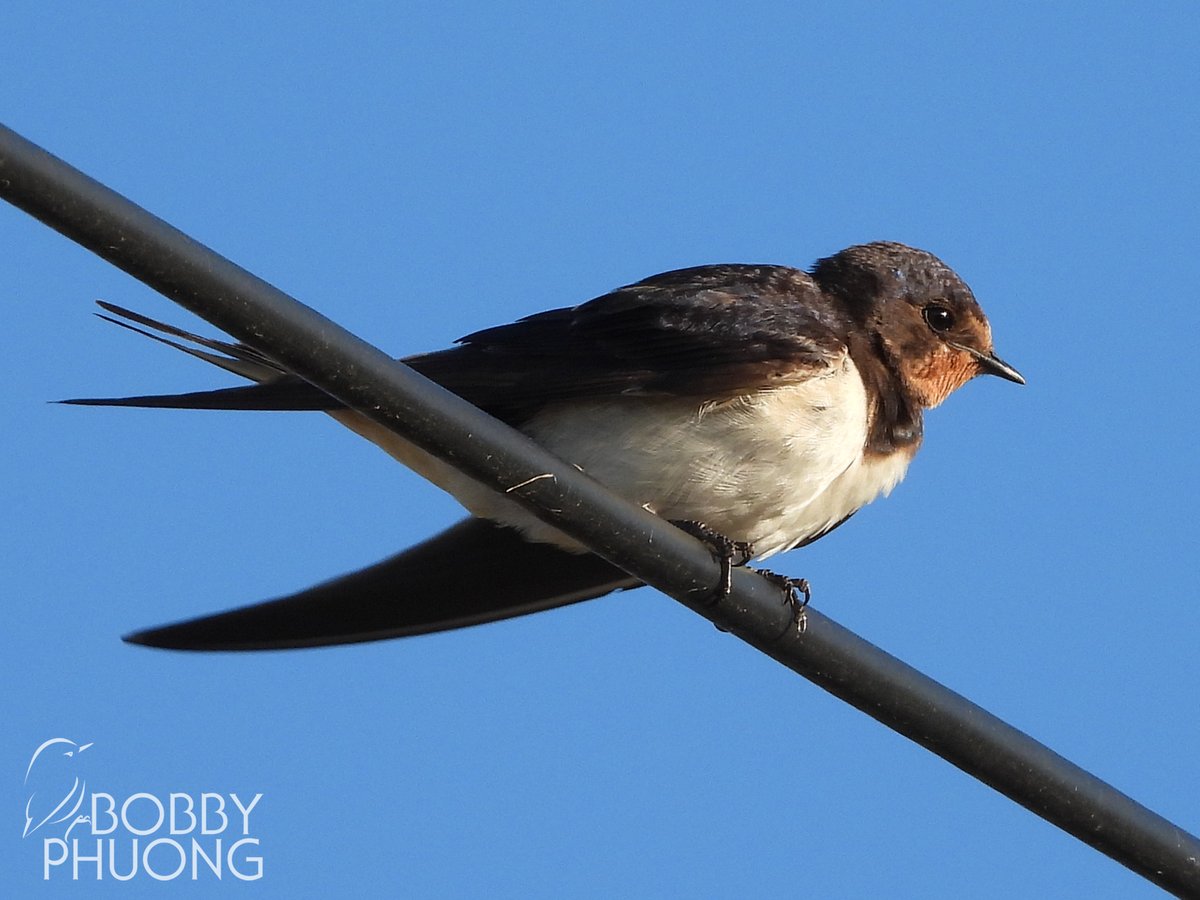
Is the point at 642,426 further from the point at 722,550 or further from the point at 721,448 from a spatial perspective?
the point at 722,550

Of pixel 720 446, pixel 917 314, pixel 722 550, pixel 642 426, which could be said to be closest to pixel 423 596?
pixel 642 426

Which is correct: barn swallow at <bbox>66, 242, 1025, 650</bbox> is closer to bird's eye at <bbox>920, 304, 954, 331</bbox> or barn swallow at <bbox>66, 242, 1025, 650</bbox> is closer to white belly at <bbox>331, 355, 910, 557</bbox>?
white belly at <bbox>331, 355, 910, 557</bbox>

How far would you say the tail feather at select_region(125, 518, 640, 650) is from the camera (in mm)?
4211

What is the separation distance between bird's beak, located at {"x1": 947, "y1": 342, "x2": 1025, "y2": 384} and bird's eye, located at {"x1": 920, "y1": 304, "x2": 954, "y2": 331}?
0.29ft

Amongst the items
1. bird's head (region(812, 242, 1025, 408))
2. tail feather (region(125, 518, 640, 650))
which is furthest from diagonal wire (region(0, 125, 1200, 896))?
bird's head (region(812, 242, 1025, 408))

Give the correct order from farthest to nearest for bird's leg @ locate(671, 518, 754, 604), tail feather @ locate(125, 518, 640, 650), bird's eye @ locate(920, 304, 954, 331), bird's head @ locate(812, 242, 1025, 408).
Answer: bird's eye @ locate(920, 304, 954, 331)
bird's head @ locate(812, 242, 1025, 408)
tail feather @ locate(125, 518, 640, 650)
bird's leg @ locate(671, 518, 754, 604)

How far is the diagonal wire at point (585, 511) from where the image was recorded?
2414mm

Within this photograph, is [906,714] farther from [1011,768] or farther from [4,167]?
[4,167]

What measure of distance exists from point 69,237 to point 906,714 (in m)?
1.53

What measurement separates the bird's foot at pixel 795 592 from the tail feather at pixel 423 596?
34.5 inches

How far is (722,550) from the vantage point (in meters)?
3.72

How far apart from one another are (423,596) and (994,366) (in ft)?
5.54

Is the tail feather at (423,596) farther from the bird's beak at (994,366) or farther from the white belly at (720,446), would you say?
the bird's beak at (994,366)

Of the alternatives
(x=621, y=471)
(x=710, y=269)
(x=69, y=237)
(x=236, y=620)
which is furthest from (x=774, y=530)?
(x=69, y=237)
